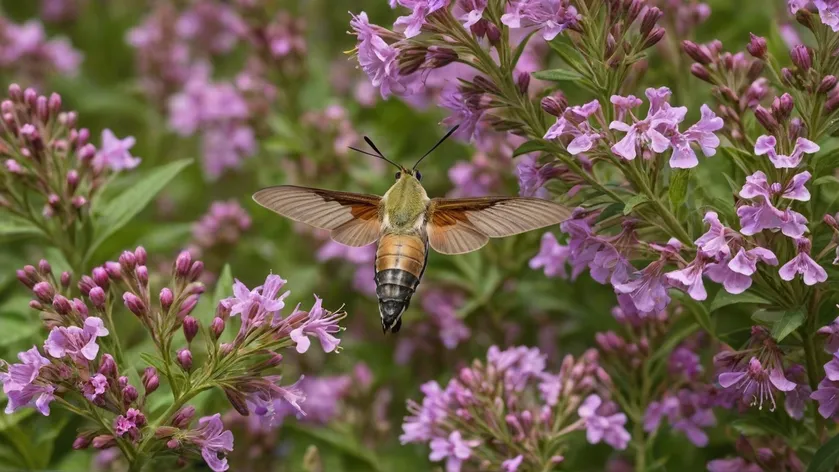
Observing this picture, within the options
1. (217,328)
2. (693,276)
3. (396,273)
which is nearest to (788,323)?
(693,276)

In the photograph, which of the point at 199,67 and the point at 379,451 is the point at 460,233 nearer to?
the point at 379,451

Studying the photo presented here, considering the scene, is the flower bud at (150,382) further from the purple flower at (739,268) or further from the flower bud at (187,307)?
the purple flower at (739,268)

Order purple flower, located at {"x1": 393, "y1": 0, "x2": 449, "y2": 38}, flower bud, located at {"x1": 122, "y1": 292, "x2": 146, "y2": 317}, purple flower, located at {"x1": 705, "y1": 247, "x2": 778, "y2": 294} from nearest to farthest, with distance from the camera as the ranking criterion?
purple flower, located at {"x1": 705, "y1": 247, "x2": 778, "y2": 294}
purple flower, located at {"x1": 393, "y1": 0, "x2": 449, "y2": 38}
flower bud, located at {"x1": 122, "y1": 292, "x2": 146, "y2": 317}

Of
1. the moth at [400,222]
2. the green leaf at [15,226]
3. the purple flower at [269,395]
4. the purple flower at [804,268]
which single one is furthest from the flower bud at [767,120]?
the green leaf at [15,226]

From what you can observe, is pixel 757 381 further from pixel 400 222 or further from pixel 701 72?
pixel 400 222

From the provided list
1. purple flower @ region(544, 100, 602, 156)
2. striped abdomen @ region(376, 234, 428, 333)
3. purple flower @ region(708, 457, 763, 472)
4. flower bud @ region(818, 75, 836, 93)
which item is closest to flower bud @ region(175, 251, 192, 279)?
striped abdomen @ region(376, 234, 428, 333)

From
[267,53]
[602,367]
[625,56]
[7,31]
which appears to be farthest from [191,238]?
[625,56]

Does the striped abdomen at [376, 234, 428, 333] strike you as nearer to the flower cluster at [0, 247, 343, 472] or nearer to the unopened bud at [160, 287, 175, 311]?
the flower cluster at [0, 247, 343, 472]
